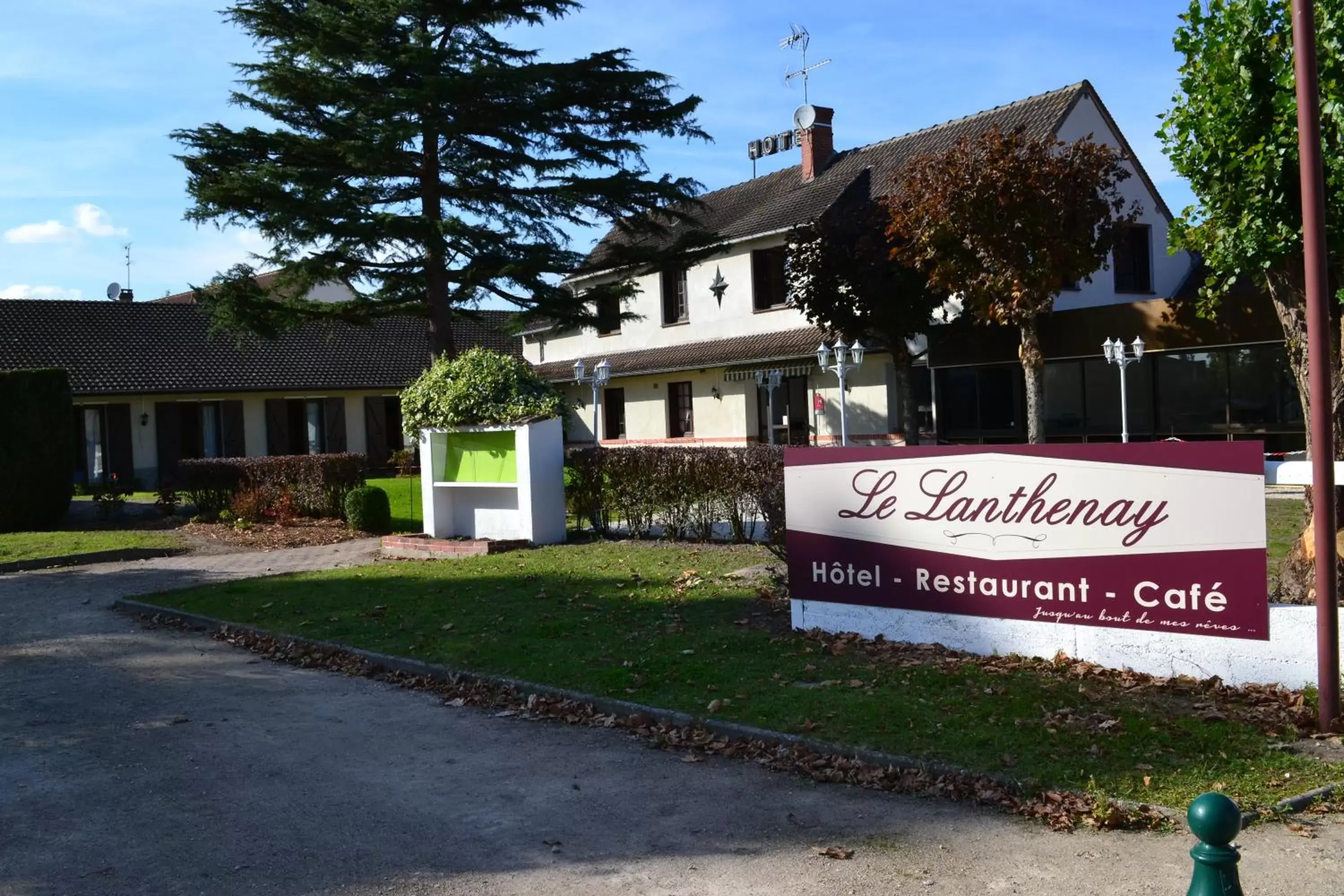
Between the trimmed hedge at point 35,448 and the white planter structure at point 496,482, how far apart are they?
8.88 m

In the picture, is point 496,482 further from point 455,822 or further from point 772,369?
point 772,369

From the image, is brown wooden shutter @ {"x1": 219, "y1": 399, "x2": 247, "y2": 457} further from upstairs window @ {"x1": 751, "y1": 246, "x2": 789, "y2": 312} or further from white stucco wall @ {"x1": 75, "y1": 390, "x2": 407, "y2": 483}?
upstairs window @ {"x1": 751, "y1": 246, "x2": 789, "y2": 312}

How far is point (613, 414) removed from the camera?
121ft

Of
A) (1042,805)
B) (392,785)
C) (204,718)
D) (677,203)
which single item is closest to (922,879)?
(1042,805)

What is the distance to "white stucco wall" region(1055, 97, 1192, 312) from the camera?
26.3 meters

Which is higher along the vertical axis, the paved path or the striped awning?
the striped awning

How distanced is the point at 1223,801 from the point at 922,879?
2.06 metres

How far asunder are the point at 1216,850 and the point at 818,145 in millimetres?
30774

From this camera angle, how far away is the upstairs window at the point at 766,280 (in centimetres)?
3038

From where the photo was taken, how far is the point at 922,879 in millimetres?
4805

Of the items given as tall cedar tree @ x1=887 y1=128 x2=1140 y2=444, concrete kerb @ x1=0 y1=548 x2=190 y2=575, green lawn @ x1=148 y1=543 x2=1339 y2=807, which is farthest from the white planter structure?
tall cedar tree @ x1=887 y1=128 x2=1140 y2=444

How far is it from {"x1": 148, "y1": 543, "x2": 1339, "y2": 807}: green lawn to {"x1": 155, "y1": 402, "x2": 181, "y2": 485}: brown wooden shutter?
72.7 ft

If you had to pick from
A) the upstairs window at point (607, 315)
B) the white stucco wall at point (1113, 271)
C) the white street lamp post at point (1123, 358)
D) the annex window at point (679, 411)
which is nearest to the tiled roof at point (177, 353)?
the annex window at point (679, 411)

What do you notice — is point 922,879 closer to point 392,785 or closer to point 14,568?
point 392,785
